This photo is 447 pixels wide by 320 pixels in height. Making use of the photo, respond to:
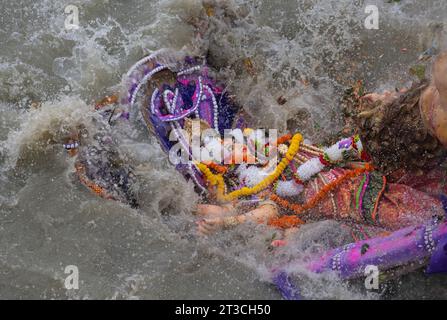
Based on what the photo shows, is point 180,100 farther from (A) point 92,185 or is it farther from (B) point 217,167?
(A) point 92,185

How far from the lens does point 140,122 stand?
4008 millimetres

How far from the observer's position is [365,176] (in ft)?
11.7

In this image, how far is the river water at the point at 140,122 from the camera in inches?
124

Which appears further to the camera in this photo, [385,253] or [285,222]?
[285,222]

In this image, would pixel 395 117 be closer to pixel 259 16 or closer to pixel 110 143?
pixel 110 143

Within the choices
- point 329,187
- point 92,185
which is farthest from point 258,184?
point 92,185

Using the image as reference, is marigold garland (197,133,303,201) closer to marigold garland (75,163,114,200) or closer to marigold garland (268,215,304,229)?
marigold garland (268,215,304,229)

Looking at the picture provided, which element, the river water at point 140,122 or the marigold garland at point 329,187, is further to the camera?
the marigold garland at point 329,187

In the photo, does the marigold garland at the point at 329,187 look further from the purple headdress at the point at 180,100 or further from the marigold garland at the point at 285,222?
the purple headdress at the point at 180,100

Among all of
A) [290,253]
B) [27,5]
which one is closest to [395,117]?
[290,253]

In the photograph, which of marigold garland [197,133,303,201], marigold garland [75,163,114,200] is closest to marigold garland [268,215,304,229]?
marigold garland [197,133,303,201]

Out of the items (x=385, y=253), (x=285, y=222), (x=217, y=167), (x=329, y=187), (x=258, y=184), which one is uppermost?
(x=217, y=167)

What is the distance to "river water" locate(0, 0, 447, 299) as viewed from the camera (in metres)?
3.16

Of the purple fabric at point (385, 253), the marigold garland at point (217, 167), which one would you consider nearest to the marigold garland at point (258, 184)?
the marigold garland at point (217, 167)
